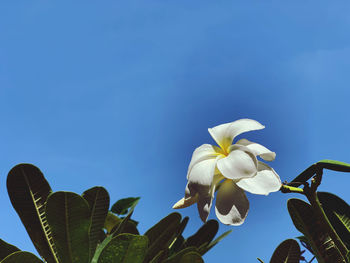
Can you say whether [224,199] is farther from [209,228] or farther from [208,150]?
[209,228]

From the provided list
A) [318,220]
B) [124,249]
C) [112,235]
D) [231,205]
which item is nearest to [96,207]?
[112,235]

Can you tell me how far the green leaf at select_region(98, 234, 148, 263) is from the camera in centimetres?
116

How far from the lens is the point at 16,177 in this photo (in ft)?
4.42

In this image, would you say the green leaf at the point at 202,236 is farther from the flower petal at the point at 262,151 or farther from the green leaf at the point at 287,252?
the flower petal at the point at 262,151

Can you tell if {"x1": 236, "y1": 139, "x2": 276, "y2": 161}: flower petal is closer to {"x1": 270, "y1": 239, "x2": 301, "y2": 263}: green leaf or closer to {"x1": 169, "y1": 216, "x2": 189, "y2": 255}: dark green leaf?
{"x1": 270, "y1": 239, "x2": 301, "y2": 263}: green leaf

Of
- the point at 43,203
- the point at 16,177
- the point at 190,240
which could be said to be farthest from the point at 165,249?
the point at 16,177

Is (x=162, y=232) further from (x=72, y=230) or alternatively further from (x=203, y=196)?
(x=203, y=196)

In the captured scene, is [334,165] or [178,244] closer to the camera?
[334,165]

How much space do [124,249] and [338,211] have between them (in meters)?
0.69

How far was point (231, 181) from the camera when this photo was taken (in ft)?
3.32

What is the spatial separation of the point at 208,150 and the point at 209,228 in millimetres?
708

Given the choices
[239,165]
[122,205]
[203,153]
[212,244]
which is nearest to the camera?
[239,165]

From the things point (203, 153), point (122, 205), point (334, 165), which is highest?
point (122, 205)

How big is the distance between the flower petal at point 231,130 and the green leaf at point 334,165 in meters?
0.19
